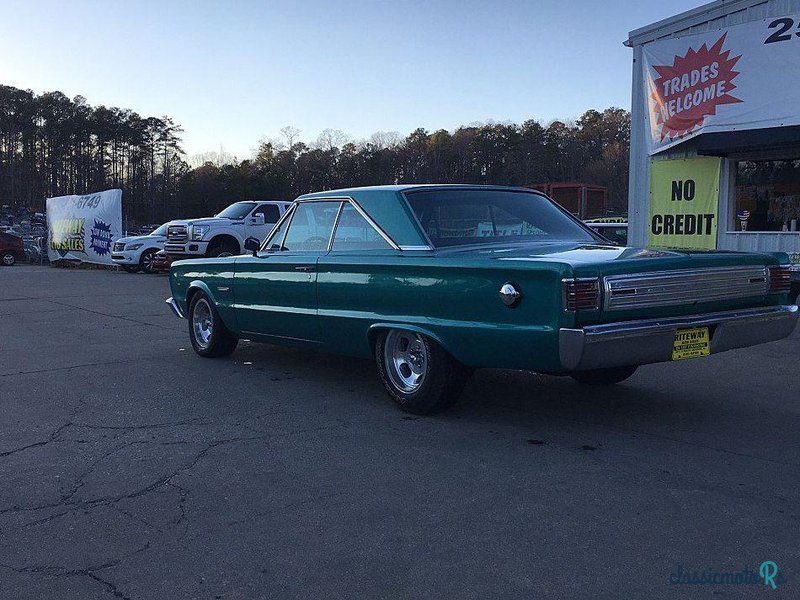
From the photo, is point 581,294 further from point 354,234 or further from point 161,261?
point 161,261

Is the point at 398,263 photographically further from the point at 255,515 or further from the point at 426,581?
the point at 426,581

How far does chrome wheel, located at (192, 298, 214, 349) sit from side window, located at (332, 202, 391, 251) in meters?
2.20

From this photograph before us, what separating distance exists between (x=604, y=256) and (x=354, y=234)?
1956 millimetres

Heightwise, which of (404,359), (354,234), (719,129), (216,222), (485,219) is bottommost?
(404,359)

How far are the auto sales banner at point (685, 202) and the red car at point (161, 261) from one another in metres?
14.2

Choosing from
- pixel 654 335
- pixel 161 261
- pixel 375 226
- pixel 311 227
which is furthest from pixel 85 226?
pixel 654 335

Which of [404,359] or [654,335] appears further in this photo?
[404,359]

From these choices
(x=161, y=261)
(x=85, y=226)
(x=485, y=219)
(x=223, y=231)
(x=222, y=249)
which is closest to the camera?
(x=485, y=219)

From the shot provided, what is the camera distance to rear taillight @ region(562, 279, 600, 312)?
416 cm

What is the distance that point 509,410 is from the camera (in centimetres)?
530

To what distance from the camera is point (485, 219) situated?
5.48 metres

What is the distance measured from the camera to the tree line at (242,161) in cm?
6938

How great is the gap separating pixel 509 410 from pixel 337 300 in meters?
1.47

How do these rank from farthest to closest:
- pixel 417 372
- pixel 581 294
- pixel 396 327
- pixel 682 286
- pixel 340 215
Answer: pixel 340 215
pixel 417 372
pixel 396 327
pixel 682 286
pixel 581 294
